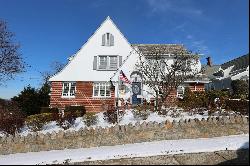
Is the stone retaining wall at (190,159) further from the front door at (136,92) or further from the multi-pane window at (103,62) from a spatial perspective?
the multi-pane window at (103,62)

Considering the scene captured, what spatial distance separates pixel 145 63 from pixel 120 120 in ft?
48.7

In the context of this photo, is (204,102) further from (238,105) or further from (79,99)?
(79,99)

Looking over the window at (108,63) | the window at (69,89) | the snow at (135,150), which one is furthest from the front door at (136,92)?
the snow at (135,150)

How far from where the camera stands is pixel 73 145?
1507 centimetres

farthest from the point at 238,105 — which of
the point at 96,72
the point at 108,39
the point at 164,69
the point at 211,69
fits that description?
the point at 211,69

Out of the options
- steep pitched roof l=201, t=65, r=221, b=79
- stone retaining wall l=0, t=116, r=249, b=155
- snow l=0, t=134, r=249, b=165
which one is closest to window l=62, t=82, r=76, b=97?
stone retaining wall l=0, t=116, r=249, b=155

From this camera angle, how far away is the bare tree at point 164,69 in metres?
26.3

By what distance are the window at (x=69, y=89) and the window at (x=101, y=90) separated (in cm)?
203

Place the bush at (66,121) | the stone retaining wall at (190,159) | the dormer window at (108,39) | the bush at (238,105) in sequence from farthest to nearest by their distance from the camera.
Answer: the dormer window at (108,39), the bush at (66,121), the bush at (238,105), the stone retaining wall at (190,159)

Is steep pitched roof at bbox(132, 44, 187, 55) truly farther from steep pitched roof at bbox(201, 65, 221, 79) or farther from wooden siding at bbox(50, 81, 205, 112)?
steep pitched roof at bbox(201, 65, 221, 79)

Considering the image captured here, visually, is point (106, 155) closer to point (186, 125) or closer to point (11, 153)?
point (186, 125)

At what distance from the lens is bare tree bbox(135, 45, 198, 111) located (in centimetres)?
2631

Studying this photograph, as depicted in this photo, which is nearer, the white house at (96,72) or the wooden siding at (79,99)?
the white house at (96,72)

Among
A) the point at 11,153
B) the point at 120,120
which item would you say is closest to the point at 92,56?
the point at 120,120
